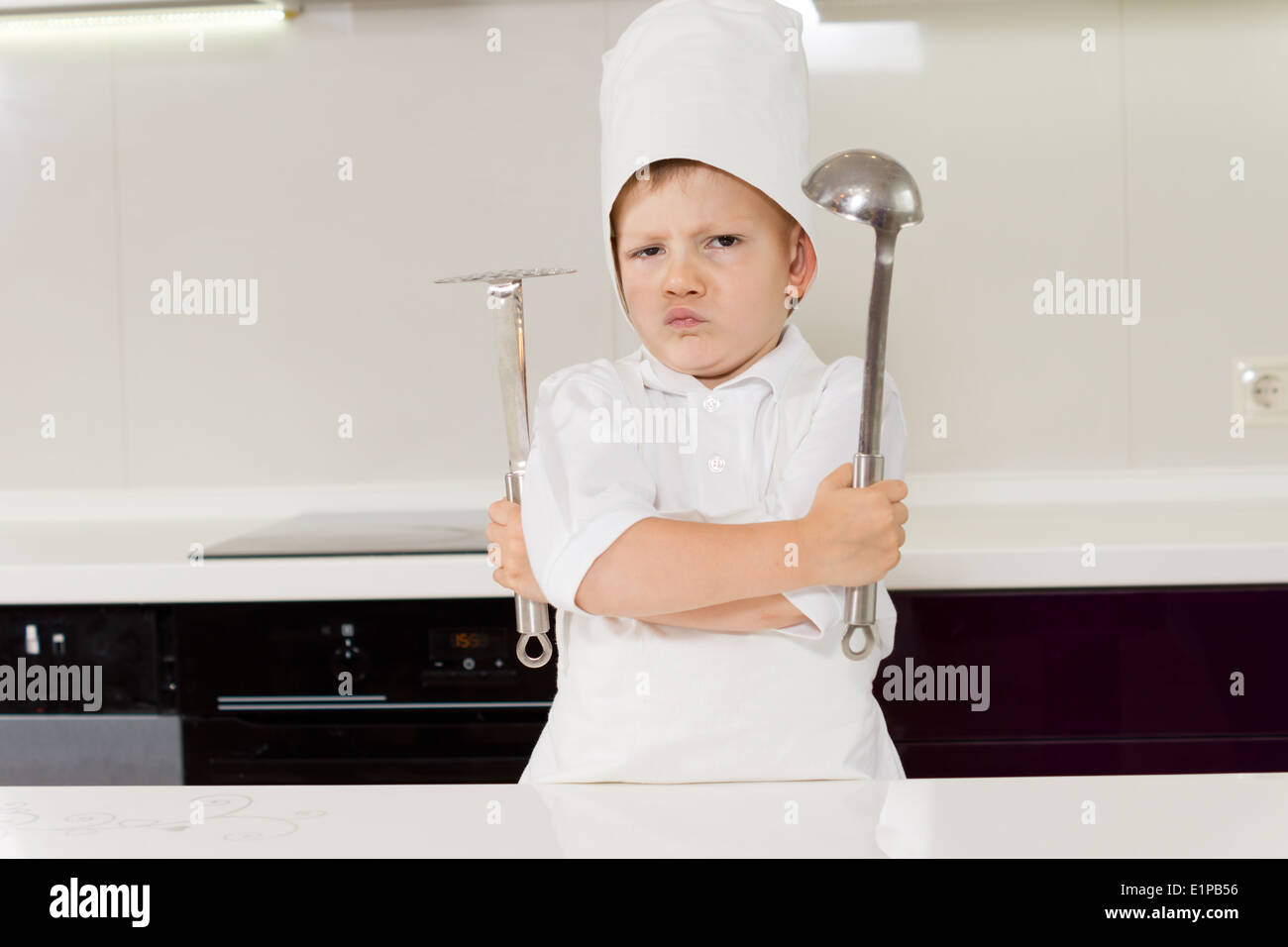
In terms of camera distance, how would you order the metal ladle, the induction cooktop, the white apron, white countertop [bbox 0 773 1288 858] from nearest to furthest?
1. white countertop [bbox 0 773 1288 858]
2. the metal ladle
3. the white apron
4. the induction cooktop

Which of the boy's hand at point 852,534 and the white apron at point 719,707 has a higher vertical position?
the boy's hand at point 852,534

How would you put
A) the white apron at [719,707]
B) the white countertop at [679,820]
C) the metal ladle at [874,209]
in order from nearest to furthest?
the white countertop at [679,820], the metal ladle at [874,209], the white apron at [719,707]

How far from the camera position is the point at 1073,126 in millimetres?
1423

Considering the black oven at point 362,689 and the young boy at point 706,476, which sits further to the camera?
the black oven at point 362,689

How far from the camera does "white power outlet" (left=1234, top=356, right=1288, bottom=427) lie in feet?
4.65

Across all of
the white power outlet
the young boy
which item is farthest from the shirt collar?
the white power outlet

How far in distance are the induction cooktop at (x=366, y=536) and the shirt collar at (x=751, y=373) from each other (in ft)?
1.49

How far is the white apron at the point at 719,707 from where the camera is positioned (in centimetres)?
68

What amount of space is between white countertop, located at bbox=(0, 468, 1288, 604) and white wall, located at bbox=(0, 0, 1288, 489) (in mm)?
34

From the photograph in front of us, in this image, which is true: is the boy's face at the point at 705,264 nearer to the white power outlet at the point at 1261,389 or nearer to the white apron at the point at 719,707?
→ the white apron at the point at 719,707

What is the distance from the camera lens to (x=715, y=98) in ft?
2.29

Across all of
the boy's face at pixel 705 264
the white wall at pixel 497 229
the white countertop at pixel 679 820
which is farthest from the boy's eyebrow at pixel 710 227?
the white wall at pixel 497 229

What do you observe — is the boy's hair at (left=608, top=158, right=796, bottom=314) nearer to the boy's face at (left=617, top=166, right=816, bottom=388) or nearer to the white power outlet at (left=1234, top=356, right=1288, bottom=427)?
the boy's face at (left=617, top=166, right=816, bottom=388)

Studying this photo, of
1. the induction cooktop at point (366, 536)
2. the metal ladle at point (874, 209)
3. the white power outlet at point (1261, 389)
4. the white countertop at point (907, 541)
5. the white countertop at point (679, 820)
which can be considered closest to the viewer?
the white countertop at point (679, 820)
